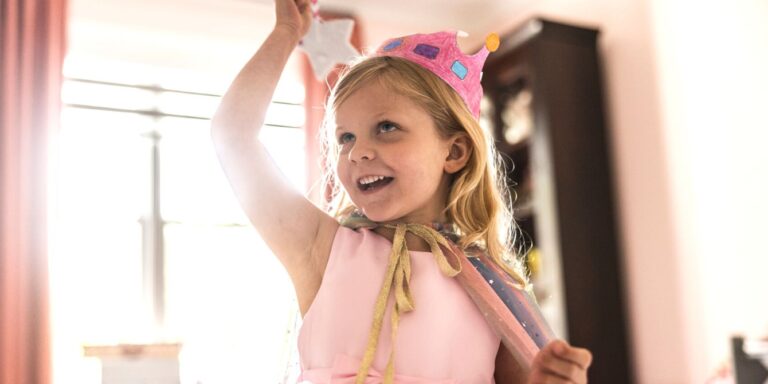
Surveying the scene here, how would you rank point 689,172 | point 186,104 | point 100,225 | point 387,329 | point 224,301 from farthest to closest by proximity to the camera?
1. point 186,104
2. point 224,301
3. point 100,225
4. point 689,172
5. point 387,329

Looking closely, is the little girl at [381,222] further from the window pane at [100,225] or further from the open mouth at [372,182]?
the window pane at [100,225]

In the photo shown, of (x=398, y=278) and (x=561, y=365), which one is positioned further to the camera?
(x=398, y=278)

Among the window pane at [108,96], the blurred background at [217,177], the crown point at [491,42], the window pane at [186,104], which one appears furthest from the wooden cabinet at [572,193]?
the crown point at [491,42]

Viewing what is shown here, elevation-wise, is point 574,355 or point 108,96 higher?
point 108,96

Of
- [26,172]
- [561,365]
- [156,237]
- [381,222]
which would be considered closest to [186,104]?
[156,237]

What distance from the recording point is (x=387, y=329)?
969 millimetres

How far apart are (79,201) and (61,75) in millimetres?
655

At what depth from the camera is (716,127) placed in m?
3.36

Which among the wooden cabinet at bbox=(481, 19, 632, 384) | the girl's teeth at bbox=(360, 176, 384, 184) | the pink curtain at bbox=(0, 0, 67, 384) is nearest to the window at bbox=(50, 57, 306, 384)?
the pink curtain at bbox=(0, 0, 67, 384)

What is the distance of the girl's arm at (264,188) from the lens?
990 mm

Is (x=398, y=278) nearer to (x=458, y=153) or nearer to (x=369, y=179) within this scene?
(x=369, y=179)

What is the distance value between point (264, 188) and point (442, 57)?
332 millimetres

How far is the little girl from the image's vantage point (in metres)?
0.96

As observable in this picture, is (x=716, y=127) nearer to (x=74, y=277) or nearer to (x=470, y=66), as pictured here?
(x=470, y=66)
